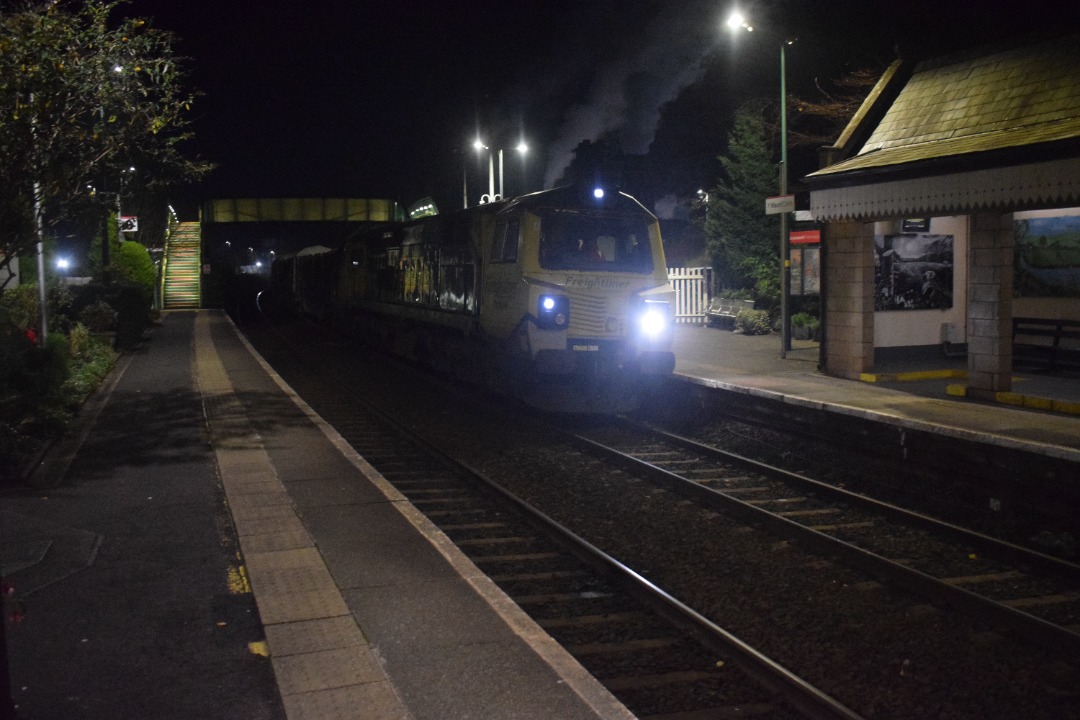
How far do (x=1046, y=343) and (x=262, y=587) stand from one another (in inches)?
532

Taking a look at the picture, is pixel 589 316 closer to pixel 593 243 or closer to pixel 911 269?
pixel 593 243

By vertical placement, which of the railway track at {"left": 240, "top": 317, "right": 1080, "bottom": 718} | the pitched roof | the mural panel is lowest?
the railway track at {"left": 240, "top": 317, "right": 1080, "bottom": 718}

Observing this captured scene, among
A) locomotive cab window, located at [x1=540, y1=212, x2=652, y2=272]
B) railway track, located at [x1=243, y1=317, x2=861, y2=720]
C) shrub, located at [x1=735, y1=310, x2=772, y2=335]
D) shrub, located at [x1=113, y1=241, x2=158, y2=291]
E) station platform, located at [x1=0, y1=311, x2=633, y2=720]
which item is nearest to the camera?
station platform, located at [x1=0, y1=311, x2=633, y2=720]

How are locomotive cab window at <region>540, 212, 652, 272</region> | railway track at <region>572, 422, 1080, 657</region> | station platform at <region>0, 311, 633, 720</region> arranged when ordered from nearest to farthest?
station platform at <region>0, 311, 633, 720</region> → railway track at <region>572, 422, 1080, 657</region> → locomotive cab window at <region>540, 212, 652, 272</region>

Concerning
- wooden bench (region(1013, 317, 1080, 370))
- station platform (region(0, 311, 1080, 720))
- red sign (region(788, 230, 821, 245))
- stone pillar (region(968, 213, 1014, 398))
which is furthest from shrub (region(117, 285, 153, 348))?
wooden bench (region(1013, 317, 1080, 370))

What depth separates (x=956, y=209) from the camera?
11.8 meters

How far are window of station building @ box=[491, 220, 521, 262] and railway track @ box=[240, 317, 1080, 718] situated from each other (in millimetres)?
3256

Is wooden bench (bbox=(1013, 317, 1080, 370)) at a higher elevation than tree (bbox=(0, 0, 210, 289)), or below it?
below

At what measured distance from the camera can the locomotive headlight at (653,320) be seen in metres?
13.8

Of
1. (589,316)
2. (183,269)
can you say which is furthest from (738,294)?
(183,269)

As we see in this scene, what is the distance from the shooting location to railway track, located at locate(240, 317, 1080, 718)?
514 cm

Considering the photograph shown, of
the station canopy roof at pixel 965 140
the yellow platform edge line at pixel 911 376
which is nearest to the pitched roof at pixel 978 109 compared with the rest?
the station canopy roof at pixel 965 140

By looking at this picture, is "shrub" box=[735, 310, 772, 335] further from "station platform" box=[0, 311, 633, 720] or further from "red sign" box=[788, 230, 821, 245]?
"station platform" box=[0, 311, 633, 720]

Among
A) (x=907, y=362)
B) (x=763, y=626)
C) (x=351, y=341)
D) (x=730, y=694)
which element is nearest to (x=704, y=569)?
(x=763, y=626)
